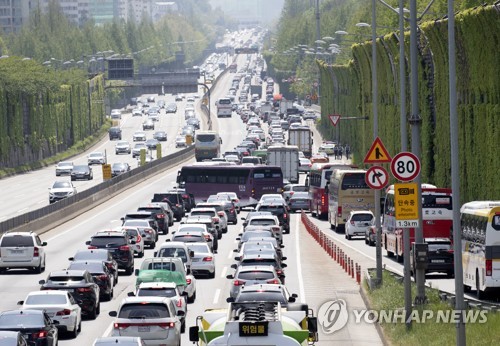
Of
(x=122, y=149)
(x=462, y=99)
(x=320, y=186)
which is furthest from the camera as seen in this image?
(x=122, y=149)

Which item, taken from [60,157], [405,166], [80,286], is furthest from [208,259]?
[60,157]

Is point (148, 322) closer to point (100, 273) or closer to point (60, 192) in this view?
point (100, 273)

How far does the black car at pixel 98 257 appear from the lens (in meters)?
47.8

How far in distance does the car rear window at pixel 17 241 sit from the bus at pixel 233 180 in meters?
44.4

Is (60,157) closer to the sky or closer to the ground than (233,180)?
closer to the ground

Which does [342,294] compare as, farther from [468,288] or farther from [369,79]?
[369,79]

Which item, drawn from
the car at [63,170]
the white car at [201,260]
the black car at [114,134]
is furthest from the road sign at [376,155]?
the black car at [114,134]

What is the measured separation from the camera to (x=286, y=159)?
112 meters

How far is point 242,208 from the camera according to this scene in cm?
9981

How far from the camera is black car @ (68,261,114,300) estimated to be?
4438 cm

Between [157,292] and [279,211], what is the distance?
139 feet

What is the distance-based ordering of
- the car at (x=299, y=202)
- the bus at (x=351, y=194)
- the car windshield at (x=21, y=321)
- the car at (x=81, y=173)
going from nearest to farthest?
the car windshield at (x=21, y=321), the bus at (x=351, y=194), the car at (x=299, y=202), the car at (x=81, y=173)

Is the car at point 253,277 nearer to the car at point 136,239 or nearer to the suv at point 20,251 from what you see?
the suv at point 20,251

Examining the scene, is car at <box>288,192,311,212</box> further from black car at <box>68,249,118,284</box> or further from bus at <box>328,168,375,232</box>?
black car at <box>68,249,118,284</box>
